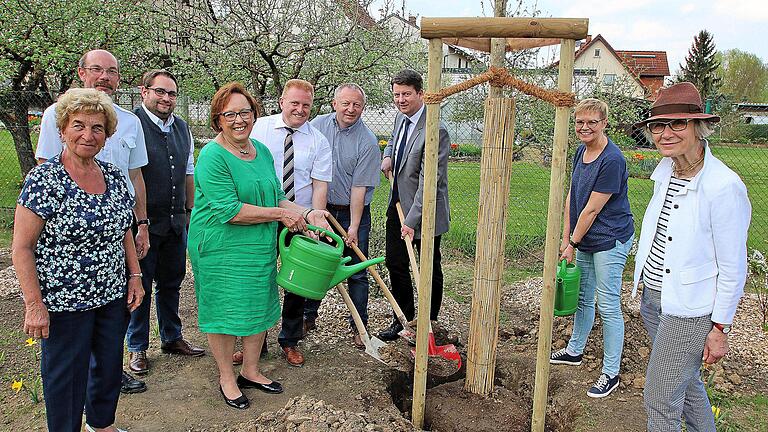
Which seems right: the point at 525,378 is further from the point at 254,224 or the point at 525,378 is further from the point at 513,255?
the point at 513,255

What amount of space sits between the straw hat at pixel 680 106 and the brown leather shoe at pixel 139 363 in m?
3.26

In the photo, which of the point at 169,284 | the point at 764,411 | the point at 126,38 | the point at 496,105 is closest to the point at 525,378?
the point at 764,411

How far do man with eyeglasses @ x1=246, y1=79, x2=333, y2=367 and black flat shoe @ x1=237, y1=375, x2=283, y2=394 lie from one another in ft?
1.29

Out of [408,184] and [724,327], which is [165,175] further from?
[724,327]

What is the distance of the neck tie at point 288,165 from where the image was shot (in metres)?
3.88

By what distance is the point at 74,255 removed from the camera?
2.50m

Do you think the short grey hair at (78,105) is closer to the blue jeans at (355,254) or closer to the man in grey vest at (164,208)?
the man in grey vest at (164,208)

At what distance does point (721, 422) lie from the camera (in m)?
3.29

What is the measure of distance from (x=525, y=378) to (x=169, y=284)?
8.20 ft

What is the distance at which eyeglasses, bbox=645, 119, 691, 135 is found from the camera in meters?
2.36

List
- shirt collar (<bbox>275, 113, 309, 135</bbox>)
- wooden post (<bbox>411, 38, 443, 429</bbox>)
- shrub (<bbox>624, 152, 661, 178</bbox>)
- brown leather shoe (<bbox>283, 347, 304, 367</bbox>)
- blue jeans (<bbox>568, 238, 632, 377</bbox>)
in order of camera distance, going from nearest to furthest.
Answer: wooden post (<bbox>411, 38, 443, 429</bbox>) < blue jeans (<bbox>568, 238, 632, 377</bbox>) < shirt collar (<bbox>275, 113, 309, 135</bbox>) < brown leather shoe (<bbox>283, 347, 304, 367</bbox>) < shrub (<bbox>624, 152, 661, 178</bbox>)

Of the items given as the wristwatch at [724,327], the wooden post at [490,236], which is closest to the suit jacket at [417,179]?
the wooden post at [490,236]

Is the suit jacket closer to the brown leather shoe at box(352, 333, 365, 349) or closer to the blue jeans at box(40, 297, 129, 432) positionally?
the brown leather shoe at box(352, 333, 365, 349)

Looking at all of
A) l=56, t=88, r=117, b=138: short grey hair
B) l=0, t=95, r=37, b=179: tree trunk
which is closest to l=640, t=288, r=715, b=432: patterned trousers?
Answer: l=56, t=88, r=117, b=138: short grey hair
